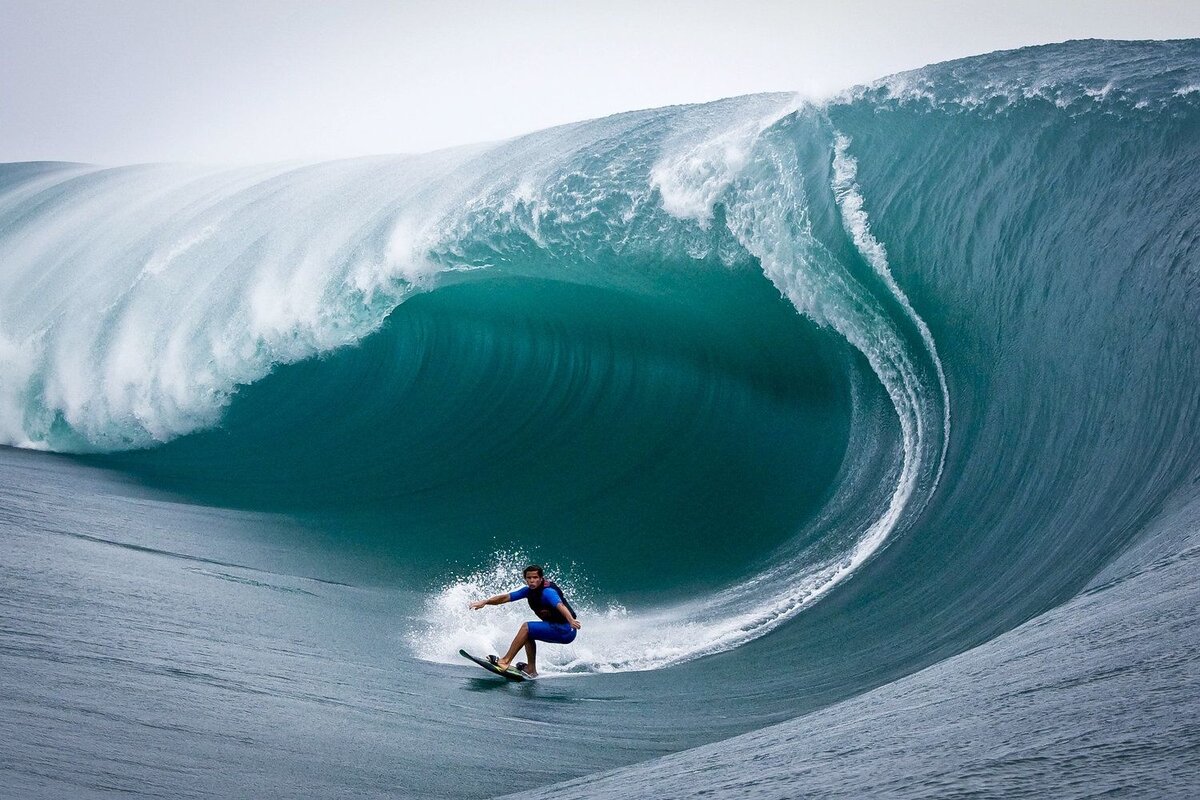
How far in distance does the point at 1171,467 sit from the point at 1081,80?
14.9 ft

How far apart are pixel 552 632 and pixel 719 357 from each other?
4.39 metres

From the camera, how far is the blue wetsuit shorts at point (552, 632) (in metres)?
5.16

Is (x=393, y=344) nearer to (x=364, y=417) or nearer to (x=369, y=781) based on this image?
(x=364, y=417)

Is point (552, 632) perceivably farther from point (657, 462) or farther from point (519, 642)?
point (657, 462)

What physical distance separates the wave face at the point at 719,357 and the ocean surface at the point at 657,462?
0.04 meters

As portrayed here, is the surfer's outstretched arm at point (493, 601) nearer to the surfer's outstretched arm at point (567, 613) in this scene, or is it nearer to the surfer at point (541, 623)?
the surfer at point (541, 623)

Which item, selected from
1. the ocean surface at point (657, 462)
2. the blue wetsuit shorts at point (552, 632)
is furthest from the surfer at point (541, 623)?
the ocean surface at point (657, 462)

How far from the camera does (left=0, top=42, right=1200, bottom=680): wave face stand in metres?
5.89

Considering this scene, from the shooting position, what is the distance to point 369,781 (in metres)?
3.12

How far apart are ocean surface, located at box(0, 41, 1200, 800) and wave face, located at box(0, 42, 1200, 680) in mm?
39

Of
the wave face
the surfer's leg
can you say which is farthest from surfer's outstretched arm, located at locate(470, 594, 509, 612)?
the wave face

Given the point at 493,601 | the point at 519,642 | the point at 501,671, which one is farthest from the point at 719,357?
the point at 501,671

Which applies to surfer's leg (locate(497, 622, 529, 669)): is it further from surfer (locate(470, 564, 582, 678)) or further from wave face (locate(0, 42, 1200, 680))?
wave face (locate(0, 42, 1200, 680))

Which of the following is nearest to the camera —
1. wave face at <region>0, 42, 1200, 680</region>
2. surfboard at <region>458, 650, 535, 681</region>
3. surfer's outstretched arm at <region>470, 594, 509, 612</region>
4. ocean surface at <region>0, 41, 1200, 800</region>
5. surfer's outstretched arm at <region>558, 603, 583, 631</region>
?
ocean surface at <region>0, 41, 1200, 800</region>
